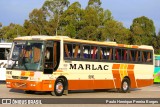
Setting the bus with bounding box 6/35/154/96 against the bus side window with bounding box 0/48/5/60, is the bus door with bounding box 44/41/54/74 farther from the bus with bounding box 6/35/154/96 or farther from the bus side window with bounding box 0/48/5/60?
the bus side window with bounding box 0/48/5/60

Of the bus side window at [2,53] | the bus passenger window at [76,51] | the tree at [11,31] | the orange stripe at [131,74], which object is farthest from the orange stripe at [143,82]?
the tree at [11,31]

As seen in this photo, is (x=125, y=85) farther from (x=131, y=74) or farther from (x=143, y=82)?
(x=143, y=82)

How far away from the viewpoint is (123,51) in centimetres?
2533

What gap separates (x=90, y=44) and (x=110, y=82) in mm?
2784

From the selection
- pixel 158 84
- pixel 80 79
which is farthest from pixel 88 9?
pixel 80 79

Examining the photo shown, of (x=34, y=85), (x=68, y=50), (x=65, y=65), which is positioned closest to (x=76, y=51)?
(x=68, y=50)

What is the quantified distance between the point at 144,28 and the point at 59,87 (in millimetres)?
74309

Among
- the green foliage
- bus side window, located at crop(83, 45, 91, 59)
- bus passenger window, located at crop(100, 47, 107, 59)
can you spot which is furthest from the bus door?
the green foliage

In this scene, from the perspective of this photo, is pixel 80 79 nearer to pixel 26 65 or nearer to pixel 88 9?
pixel 26 65

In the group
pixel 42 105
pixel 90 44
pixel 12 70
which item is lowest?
pixel 42 105

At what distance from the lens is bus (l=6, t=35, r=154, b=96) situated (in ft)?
64.7

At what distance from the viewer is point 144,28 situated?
92812 millimetres

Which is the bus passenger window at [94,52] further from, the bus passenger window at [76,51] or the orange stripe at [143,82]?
the orange stripe at [143,82]

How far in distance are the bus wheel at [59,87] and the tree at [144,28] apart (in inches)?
2475
